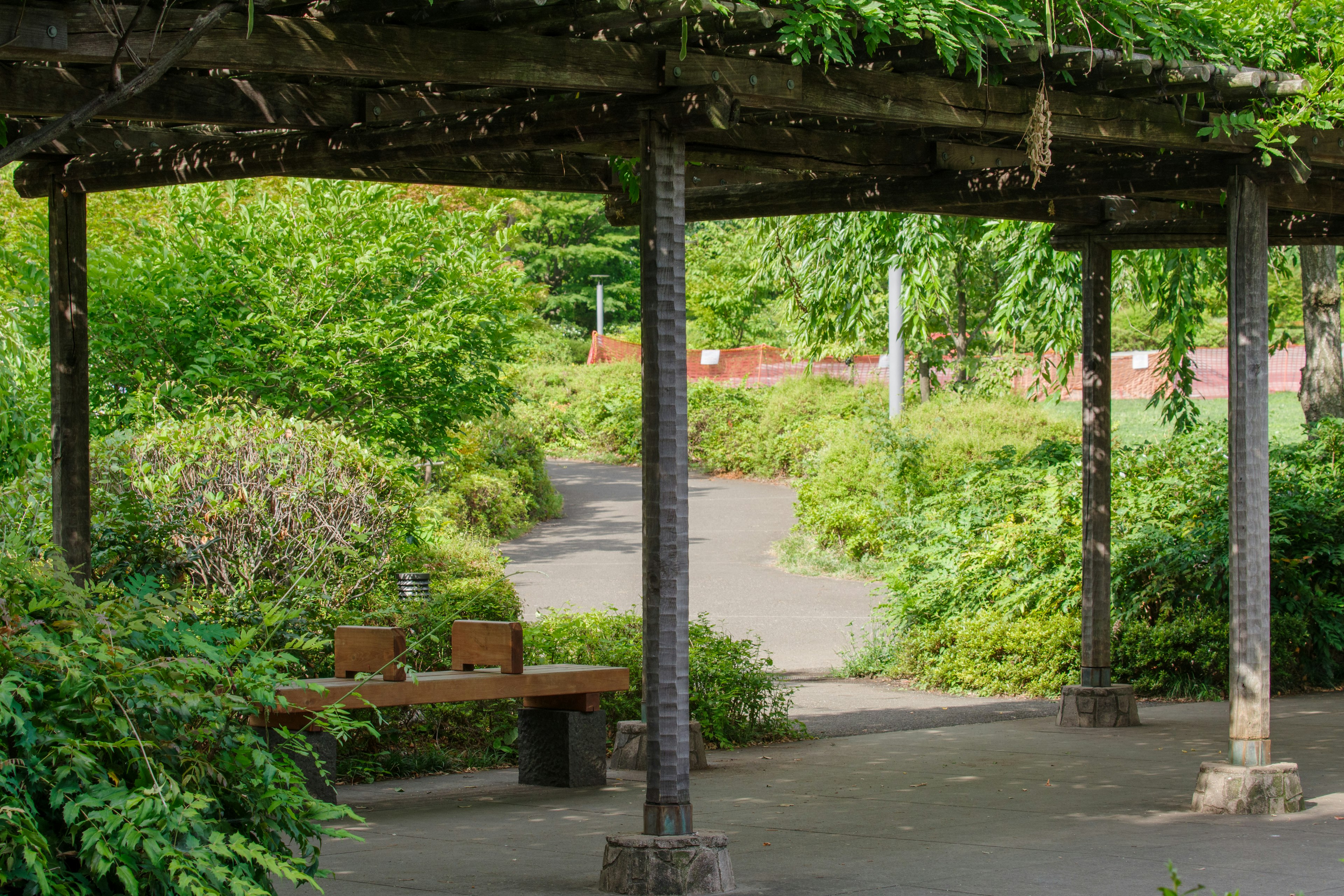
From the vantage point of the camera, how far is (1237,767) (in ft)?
23.0

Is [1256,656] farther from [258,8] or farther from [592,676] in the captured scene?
[258,8]

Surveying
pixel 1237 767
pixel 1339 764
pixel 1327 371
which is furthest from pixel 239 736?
pixel 1327 371

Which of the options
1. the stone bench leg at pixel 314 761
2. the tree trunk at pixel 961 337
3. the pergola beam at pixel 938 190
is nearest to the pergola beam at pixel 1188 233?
the pergola beam at pixel 938 190

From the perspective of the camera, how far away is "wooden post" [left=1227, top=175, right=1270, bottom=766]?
7.07 m

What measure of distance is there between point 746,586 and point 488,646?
10467 mm

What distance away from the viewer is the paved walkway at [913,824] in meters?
5.56

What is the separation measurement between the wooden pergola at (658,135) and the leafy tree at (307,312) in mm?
4317

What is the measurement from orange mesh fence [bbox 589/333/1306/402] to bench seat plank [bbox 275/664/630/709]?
57.3 feet

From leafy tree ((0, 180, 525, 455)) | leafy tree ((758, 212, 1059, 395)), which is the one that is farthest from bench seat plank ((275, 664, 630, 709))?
leafy tree ((758, 212, 1059, 395))

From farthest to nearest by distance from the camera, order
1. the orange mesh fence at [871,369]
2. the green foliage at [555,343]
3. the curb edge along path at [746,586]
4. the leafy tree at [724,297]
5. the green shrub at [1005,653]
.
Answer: the leafy tree at [724,297] → the green foliage at [555,343] → the orange mesh fence at [871,369] → the green shrub at [1005,653] → the curb edge along path at [746,586]

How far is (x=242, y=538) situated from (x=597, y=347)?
29.1 metres

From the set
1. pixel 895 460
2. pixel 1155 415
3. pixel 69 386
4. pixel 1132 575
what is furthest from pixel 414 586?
pixel 1155 415

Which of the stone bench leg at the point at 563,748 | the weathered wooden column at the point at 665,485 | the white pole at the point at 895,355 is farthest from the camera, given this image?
the white pole at the point at 895,355

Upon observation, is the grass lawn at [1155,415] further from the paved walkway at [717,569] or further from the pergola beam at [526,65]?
the pergola beam at [526,65]
